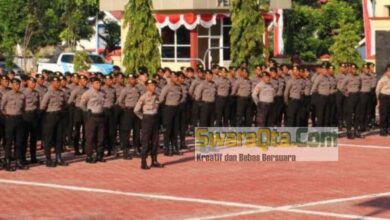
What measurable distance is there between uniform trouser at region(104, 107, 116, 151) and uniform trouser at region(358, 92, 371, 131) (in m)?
7.52

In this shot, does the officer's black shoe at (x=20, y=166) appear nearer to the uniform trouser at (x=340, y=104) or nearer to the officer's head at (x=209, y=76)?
the officer's head at (x=209, y=76)

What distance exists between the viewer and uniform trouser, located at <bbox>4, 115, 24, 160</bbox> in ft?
72.2

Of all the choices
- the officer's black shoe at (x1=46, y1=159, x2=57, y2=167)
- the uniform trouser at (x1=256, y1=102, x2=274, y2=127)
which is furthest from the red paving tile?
the uniform trouser at (x1=256, y1=102, x2=274, y2=127)

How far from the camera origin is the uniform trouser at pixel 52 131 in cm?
2253

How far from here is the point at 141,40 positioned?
124 ft

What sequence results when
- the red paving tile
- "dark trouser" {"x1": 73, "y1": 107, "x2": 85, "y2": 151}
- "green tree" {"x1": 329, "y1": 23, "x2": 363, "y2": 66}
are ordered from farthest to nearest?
"green tree" {"x1": 329, "y1": 23, "x2": 363, "y2": 66}
"dark trouser" {"x1": 73, "y1": 107, "x2": 85, "y2": 151}
the red paving tile

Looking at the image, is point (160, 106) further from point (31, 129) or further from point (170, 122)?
point (31, 129)

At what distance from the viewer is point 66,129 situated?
24594mm

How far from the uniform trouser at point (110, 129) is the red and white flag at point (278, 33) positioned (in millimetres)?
31614

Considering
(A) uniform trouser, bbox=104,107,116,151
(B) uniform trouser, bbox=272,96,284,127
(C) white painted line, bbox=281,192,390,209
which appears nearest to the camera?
(C) white painted line, bbox=281,192,390,209

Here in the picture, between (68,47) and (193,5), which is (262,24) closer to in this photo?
(193,5)

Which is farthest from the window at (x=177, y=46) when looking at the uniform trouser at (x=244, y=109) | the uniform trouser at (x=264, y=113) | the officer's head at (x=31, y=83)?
the officer's head at (x=31, y=83)

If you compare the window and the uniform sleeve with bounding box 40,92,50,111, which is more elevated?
the window

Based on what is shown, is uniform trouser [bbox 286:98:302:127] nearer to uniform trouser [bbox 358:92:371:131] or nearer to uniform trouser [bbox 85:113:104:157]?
uniform trouser [bbox 358:92:371:131]
